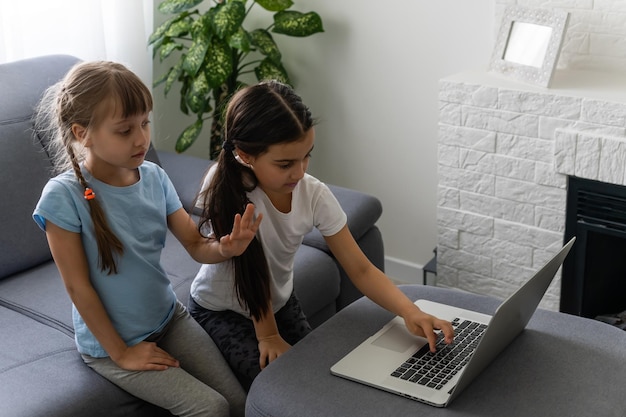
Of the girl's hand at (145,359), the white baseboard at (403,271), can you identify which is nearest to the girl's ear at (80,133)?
the girl's hand at (145,359)

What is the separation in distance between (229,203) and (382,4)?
1.38 metres

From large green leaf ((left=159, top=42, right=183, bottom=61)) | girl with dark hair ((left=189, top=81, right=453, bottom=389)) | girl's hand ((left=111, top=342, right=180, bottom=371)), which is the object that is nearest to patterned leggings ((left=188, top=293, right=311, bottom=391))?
girl with dark hair ((left=189, top=81, right=453, bottom=389))

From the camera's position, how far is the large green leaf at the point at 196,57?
2775 mm

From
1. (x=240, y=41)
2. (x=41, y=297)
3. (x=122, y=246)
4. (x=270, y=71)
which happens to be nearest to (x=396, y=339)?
(x=122, y=246)

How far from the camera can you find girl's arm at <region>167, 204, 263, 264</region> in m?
1.65

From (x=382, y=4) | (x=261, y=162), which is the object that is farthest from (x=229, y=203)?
(x=382, y=4)

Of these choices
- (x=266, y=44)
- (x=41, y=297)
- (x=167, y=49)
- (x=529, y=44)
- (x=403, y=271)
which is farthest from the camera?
(x=403, y=271)

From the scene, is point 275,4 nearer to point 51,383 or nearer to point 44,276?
point 44,276

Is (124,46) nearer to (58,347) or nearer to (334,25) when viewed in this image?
(334,25)

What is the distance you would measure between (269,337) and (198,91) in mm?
1258

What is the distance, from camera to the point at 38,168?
7.47 feet

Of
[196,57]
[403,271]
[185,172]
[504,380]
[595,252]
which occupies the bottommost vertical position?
[403,271]

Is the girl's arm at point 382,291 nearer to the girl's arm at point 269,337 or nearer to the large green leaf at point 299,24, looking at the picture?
the girl's arm at point 269,337

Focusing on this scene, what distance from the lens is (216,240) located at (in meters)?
1.80
